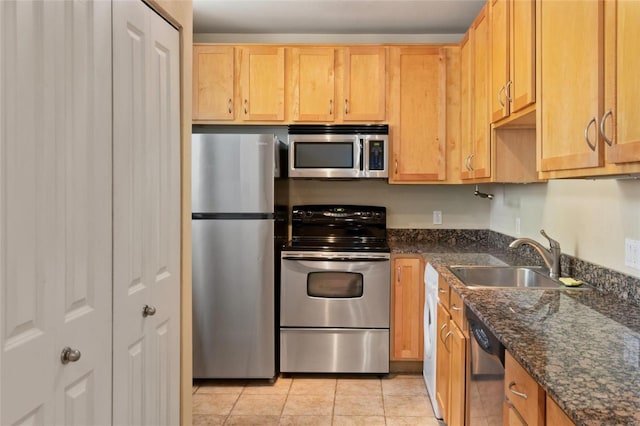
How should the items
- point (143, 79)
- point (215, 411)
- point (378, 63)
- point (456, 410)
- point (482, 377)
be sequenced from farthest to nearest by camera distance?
point (378, 63), point (215, 411), point (456, 410), point (482, 377), point (143, 79)

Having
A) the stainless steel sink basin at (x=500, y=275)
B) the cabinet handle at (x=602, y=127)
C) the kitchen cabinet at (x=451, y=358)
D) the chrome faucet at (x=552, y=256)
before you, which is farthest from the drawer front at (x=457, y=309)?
the cabinet handle at (x=602, y=127)

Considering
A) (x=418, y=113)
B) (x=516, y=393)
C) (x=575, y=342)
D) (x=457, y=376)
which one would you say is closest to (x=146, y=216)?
(x=516, y=393)

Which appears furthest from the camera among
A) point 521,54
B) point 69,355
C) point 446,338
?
point 446,338

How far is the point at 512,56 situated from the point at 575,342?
142 cm

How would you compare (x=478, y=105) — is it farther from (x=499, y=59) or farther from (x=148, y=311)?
(x=148, y=311)

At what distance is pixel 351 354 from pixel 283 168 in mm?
1443

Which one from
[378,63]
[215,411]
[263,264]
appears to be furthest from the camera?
[378,63]

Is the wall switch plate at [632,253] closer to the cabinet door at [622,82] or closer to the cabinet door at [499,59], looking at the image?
the cabinet door at [622,82]

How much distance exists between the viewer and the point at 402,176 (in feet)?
11.7

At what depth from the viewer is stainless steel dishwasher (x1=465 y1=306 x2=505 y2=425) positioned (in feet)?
5.05

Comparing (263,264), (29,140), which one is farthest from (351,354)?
(29,140)

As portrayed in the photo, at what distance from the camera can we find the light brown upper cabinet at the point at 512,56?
78.5 inches

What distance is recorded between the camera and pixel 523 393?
1276 millimetres

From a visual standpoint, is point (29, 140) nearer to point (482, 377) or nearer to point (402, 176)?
point (482, 377)
